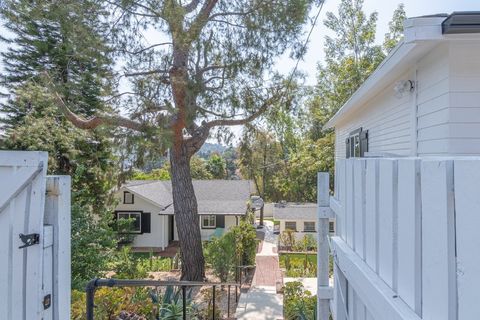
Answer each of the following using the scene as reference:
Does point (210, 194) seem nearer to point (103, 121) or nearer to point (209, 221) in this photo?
point (209, 221)

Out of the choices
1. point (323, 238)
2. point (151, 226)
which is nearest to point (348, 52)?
point (151, 226)

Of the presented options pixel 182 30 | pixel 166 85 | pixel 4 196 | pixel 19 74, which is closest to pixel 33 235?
pixel 4 196

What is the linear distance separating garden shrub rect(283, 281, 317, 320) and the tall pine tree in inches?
188

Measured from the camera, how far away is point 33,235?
1.58 meters

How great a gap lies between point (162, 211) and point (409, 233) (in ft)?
60.4

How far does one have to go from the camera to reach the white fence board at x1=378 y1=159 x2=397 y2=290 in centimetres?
104

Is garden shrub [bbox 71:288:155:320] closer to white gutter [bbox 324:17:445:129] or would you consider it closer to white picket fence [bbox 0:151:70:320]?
white picket fence [bbox 0:151:70:320]

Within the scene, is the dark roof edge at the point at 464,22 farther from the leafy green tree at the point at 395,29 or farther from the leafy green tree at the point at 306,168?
the leafy green tree at the point at 306,168

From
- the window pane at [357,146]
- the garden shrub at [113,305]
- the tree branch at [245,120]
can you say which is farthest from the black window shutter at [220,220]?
the garden shrub at [113,305]

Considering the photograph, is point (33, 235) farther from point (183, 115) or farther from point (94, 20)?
point (94, 20)

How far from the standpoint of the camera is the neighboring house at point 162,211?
60.3ft

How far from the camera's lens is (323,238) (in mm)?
2818

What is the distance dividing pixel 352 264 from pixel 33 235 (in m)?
1.50

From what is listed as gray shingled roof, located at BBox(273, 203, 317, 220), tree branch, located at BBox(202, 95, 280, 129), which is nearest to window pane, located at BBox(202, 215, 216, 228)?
gray shingled roof, located at BBox(273, 203, 317, 220)
